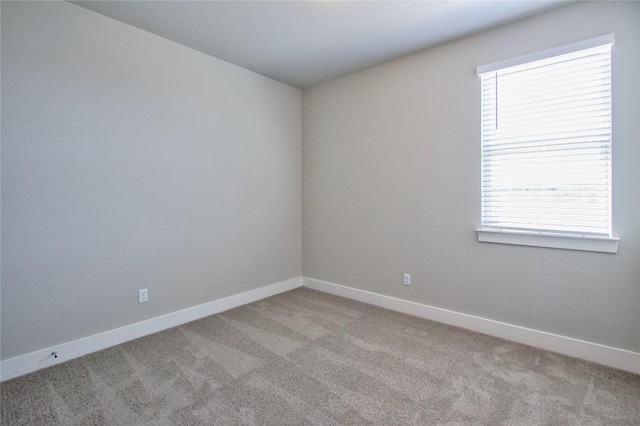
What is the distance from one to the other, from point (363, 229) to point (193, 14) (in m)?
2.57

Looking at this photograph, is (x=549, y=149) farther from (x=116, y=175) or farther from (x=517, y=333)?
(x=116, y=175)

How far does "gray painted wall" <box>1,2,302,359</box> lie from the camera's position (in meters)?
2.12

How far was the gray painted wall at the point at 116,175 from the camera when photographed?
2.12 m

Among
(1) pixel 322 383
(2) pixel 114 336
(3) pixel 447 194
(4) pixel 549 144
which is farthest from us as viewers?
(3) pixel 447 194

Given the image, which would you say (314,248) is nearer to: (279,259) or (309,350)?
(279,259)

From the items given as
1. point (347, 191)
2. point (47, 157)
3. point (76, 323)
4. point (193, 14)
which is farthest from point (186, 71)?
point (76, 323)

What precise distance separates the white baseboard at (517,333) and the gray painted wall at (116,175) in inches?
58.5

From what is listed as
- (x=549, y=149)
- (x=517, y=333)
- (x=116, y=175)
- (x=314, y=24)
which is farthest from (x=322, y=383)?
(x=314, y=24)

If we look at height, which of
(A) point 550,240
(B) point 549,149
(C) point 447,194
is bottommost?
(A) point 550,240

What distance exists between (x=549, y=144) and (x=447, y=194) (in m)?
0.86

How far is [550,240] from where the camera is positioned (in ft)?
7.93

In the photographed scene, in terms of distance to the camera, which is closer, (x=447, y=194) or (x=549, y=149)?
(x=549, y=149)

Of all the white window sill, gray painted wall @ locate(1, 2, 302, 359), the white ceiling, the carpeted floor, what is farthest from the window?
gray painted wall @ locate(1, 2, 302, 359)

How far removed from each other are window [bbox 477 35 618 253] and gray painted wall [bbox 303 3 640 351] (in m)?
0.08
